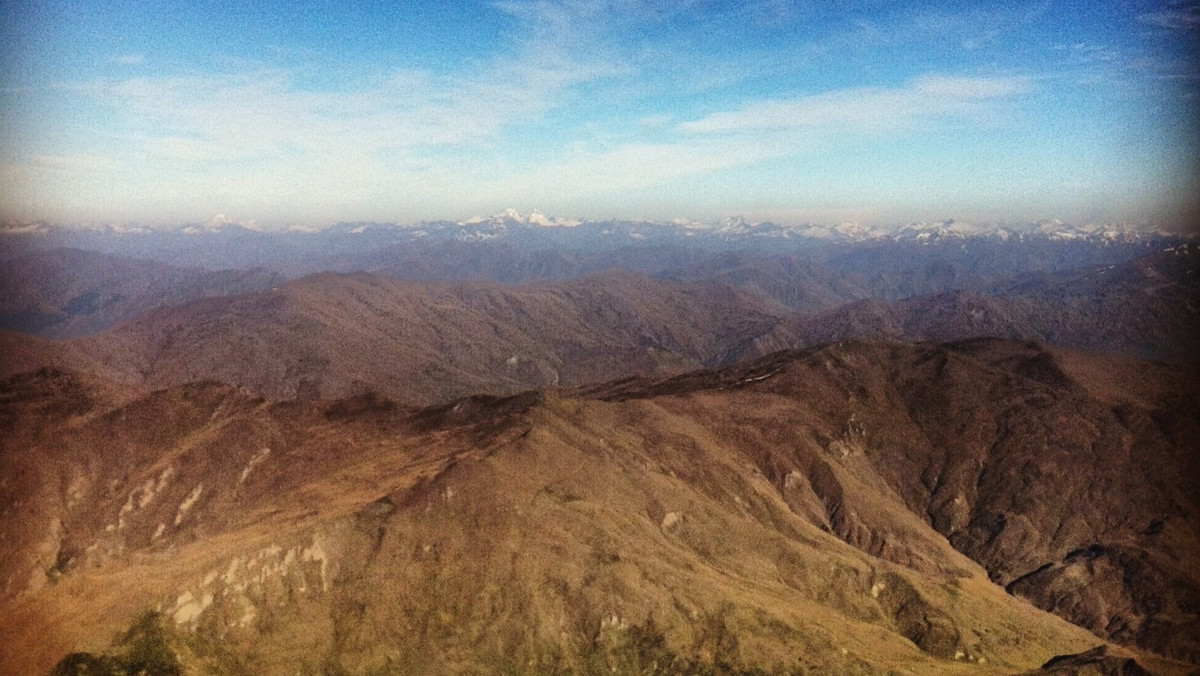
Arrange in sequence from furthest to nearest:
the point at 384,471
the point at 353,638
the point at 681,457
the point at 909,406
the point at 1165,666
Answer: the point at 909,406, the point at 681,457, the point at 384,471, the point at 1165,666, the point at 353,638

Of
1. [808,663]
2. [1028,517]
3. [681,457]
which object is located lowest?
[1028,517]

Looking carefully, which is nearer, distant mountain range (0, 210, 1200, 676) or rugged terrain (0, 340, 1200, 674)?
distant mountain range (0, 210, 1200, 676)

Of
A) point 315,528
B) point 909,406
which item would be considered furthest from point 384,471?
point 909,406

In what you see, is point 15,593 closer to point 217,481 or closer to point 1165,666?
point 217,481

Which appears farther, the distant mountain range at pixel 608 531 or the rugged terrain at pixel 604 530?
the rugged terrain at pixel 604 530

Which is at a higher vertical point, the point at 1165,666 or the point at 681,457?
the point at 681,457

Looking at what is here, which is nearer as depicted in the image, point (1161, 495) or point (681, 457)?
point (681, 457)

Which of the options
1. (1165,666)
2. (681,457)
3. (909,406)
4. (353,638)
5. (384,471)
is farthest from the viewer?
(909,406)
